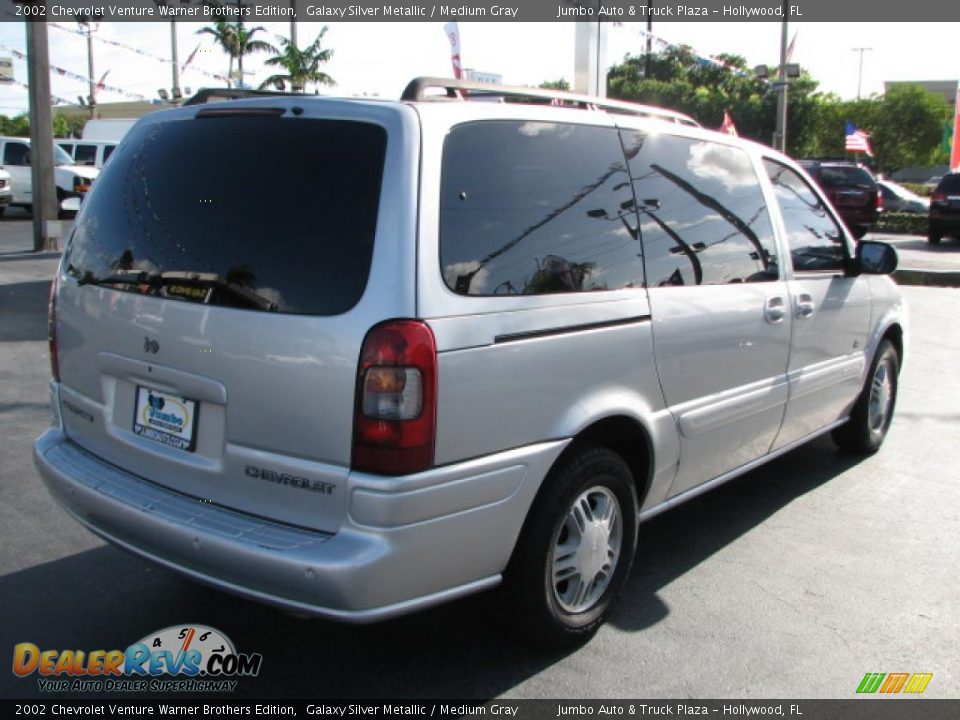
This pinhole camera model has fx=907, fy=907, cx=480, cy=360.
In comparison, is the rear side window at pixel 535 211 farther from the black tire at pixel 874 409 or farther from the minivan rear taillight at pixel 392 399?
the black tire at pixel 874 409

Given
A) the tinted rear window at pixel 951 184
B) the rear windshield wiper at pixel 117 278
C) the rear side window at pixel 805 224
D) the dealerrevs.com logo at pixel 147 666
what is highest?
the tinted rear window at pixel 951 184

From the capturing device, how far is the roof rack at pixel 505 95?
122 inches

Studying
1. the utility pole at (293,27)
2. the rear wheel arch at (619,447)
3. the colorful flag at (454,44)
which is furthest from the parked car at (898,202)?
the rear wheel arch at (619,447)

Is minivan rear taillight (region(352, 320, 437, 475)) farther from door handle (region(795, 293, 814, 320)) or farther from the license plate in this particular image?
door handle (region(795, 293, 814, 320))

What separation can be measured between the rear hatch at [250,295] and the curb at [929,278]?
1382 cm

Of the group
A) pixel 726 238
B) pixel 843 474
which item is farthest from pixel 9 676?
pixel 843 474

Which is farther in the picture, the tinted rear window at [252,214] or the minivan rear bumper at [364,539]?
the tinted rear window at [252,214]

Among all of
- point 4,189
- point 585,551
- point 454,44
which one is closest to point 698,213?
point 585,551

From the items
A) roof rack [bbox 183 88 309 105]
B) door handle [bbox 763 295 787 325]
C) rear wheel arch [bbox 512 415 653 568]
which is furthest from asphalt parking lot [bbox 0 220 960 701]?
roof rack [bbox 183 88 309 105]

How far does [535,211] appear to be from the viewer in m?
3.11

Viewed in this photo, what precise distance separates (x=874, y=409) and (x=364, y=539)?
4235 millimetres

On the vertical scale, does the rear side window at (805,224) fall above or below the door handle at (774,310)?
above

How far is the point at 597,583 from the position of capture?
11.2 feet

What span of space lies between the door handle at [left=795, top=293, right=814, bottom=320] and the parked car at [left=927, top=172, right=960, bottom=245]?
697 inches
